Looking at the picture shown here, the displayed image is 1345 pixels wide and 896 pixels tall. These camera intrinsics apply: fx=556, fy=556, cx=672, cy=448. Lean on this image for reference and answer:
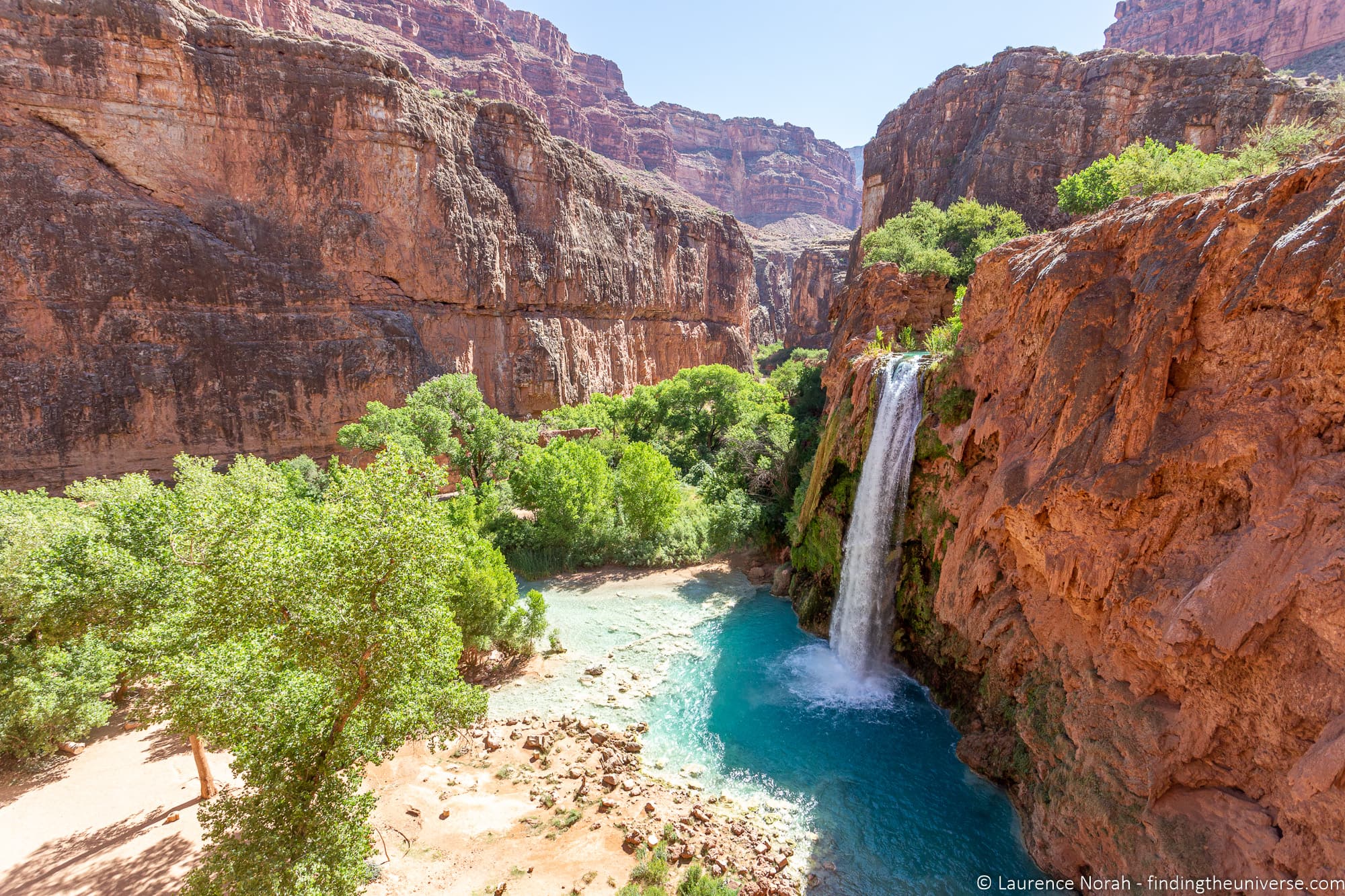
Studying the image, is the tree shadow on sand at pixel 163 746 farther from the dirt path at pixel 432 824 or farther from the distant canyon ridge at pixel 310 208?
the distant canyon ridge at pixel 310 208

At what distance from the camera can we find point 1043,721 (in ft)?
33.6

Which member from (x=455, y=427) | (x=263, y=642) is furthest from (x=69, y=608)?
(x=455, y=427)

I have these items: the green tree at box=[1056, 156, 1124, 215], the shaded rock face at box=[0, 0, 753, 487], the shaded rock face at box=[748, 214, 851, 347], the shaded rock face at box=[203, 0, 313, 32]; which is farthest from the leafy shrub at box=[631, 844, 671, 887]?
the shaded rock face at box=[203, 0, 313, 32]

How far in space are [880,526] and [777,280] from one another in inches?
3226

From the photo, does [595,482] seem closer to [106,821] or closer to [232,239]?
[106,821]

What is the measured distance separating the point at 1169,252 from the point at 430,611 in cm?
1232

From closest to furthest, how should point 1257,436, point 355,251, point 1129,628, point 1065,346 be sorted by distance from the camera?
point 1257,436, point 1129,628, point 1065,346, point 355,251

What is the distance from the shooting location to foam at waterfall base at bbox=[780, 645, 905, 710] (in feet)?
48.4

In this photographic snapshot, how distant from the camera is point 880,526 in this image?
16.1 m

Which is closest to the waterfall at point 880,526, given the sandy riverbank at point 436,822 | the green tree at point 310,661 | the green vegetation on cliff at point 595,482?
the sandy riverbank at point 436,822

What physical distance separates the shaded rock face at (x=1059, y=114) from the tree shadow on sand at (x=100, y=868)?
146ft

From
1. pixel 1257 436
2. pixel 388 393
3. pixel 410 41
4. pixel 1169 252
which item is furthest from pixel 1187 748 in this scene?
pixel 410 41

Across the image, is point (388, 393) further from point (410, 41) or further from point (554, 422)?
point (410, 41)

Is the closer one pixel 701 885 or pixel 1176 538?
pixel 1176 538
